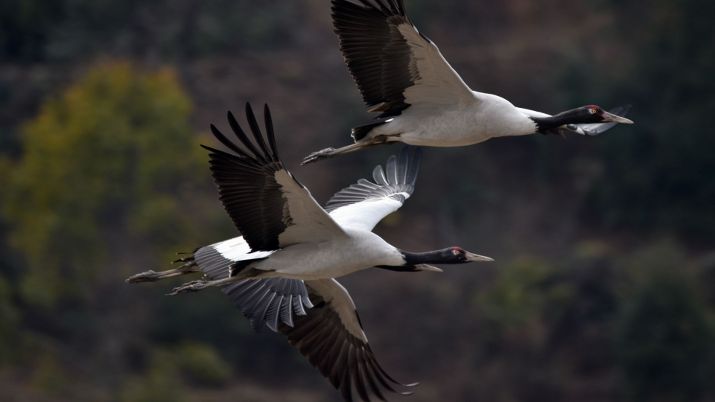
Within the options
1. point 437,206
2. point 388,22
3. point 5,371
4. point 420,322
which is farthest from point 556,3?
point 388,22

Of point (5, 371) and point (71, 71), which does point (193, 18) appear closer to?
point (71, 71)

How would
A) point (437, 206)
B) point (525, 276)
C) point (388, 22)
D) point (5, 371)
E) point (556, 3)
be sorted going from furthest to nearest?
point (556, 3), point (437, 206), point (525, 276), point (5, 371), point (388, 22)

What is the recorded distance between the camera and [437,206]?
128 ft

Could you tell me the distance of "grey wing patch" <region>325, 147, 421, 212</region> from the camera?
612 inches

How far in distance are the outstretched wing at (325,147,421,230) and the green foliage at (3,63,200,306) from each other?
19.6 m

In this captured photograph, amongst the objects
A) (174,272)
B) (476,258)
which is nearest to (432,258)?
(476,258)

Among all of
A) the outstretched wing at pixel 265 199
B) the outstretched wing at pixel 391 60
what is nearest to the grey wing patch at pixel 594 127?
the outstretched wing at pixel 391 60

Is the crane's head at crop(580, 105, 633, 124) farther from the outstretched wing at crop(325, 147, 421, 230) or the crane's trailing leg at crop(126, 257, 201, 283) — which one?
the crane's trailing leg at crop(126, 257, 201, 283)

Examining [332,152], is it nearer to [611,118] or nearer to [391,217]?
[611,118]

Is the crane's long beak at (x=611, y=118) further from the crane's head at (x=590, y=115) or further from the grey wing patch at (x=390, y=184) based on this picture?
the grey wing patch at (x=390, y=184)

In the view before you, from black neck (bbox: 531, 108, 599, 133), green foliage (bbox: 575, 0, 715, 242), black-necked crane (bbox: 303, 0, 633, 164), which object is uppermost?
black-necked crane (bbox: 303, 0, 633, 164)

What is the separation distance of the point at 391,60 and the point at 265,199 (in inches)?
74.8

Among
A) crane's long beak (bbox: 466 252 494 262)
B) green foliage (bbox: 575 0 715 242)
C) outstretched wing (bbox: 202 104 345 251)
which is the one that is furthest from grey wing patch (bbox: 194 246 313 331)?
green foliage (bbox: 575 0 715 242)

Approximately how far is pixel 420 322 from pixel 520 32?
1084 cm
